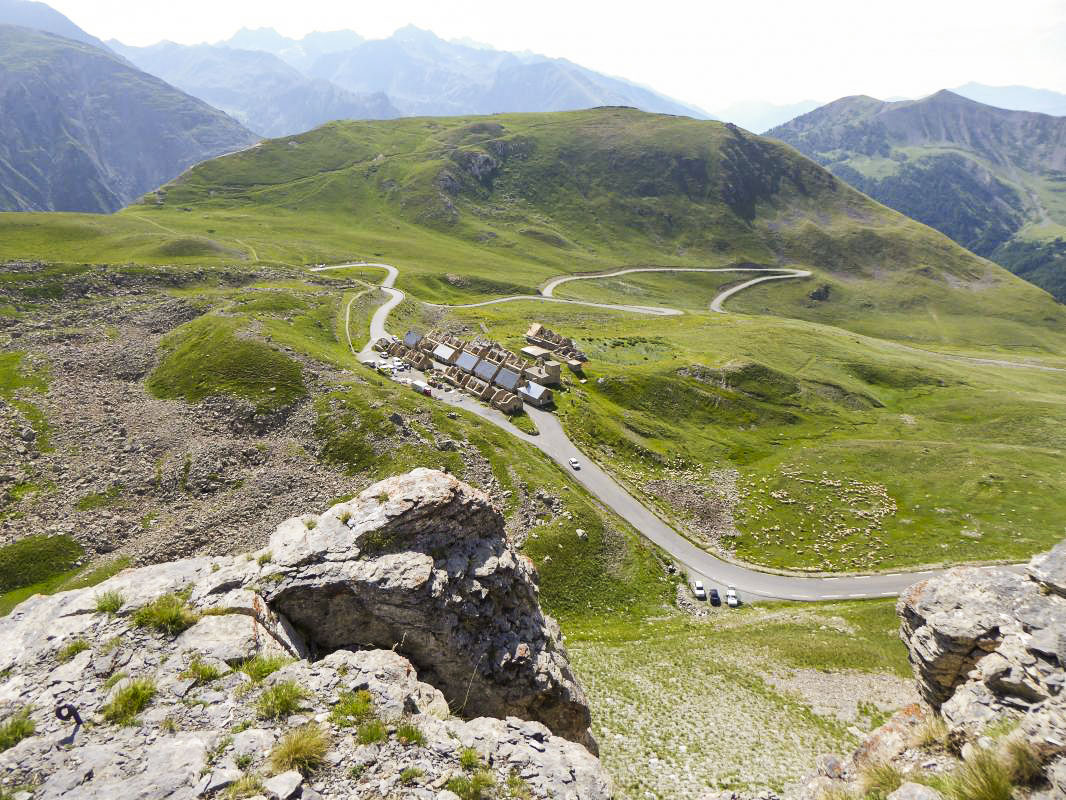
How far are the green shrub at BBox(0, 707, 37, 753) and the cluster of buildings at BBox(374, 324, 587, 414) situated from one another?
64074 millimetres

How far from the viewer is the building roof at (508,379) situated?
7962cm

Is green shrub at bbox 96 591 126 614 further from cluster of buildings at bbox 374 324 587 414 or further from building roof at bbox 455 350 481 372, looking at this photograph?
building roof at bbox 455 350 481 372

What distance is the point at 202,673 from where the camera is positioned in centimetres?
1332

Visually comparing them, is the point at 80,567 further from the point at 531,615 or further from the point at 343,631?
the point at 531,615

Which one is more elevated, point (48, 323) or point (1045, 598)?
point (1045, 598)

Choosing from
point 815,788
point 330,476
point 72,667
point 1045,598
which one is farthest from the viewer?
point 330,476

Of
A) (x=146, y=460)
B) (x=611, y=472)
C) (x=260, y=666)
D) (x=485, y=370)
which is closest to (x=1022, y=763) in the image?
(x=260, y=666)

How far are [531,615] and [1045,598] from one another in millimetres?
17869

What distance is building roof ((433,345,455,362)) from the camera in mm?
88713

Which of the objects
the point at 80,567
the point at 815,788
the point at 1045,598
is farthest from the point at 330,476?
the point at 1045,598

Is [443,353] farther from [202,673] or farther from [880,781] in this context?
[880,781]

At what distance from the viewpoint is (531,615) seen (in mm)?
22688

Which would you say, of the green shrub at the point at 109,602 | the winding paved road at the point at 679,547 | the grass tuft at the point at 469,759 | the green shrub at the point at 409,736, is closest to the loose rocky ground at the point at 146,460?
the winding paved road at the point at 679,547

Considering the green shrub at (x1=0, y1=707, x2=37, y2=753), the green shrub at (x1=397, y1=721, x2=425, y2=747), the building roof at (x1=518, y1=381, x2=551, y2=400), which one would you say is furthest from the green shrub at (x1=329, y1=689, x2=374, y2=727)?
the building roof at (x1=518, y1=381, x2=551, y2=400)
